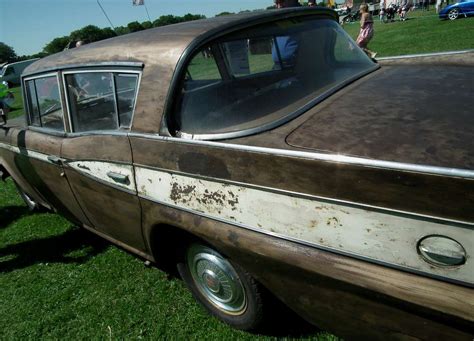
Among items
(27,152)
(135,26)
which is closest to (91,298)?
(27,152)

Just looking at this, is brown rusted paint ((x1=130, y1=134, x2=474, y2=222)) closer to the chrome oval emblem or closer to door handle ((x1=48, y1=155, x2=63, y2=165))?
the chrome oval emblem

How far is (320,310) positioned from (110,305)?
1.78m

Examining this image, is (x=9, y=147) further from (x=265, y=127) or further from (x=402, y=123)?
(x=402, y=123)

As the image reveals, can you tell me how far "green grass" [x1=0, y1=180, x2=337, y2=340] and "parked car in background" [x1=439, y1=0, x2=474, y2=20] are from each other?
832 inches

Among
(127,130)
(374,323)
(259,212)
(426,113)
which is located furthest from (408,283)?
(127,130)

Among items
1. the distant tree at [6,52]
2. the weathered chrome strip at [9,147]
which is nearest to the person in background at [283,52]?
the weathered chrome strip at [9,147]

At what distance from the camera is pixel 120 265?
10.9 ft

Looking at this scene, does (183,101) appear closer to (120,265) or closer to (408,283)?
(408,283)

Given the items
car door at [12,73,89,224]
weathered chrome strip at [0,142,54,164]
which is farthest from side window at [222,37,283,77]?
weathered chrome strip at [0,142,54,164]

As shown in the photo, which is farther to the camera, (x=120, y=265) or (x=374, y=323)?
(x=120, y=265)

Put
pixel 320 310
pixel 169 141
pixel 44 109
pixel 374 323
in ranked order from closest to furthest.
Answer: pixel 374 323, pixel 320 310, pixel 169 141, pixel 44 109

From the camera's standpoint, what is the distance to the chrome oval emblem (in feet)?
4.23

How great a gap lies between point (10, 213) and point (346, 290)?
482 cm

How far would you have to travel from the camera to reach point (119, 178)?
7.80 ft
